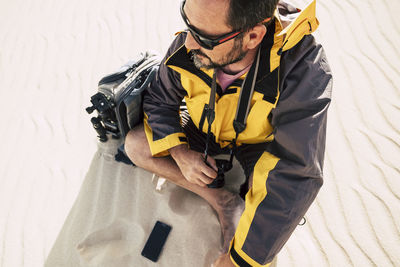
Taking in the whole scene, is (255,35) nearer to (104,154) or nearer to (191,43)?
(191,43)

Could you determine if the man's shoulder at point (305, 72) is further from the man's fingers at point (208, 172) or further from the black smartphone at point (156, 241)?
the black smartphone at point (156, 241)

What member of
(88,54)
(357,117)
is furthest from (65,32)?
(357,117)

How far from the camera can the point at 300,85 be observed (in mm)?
1414

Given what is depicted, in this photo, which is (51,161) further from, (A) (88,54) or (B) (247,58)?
(B) (247,58)

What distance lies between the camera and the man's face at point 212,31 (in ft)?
4.47

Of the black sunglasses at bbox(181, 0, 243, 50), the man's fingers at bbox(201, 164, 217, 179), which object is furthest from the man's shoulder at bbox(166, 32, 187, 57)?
the man's fingers at bbox(201, 164, 217, 179)

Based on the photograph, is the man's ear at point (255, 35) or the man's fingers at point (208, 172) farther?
the man's fingers at point (208, 172)

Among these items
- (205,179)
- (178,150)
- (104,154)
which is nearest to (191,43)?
(178,150)

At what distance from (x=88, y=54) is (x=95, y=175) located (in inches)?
69.2

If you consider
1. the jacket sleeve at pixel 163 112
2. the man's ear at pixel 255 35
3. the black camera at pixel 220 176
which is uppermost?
the man's ear at pixel 255 35

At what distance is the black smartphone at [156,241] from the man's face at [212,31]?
4.11ft

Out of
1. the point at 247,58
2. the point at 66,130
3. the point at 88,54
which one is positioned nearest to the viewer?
the point at 247,58

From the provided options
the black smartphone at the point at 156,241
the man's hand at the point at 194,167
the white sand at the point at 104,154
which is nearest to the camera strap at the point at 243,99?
the man's hand at the point at 194,167

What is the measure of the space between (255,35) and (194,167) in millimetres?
964
